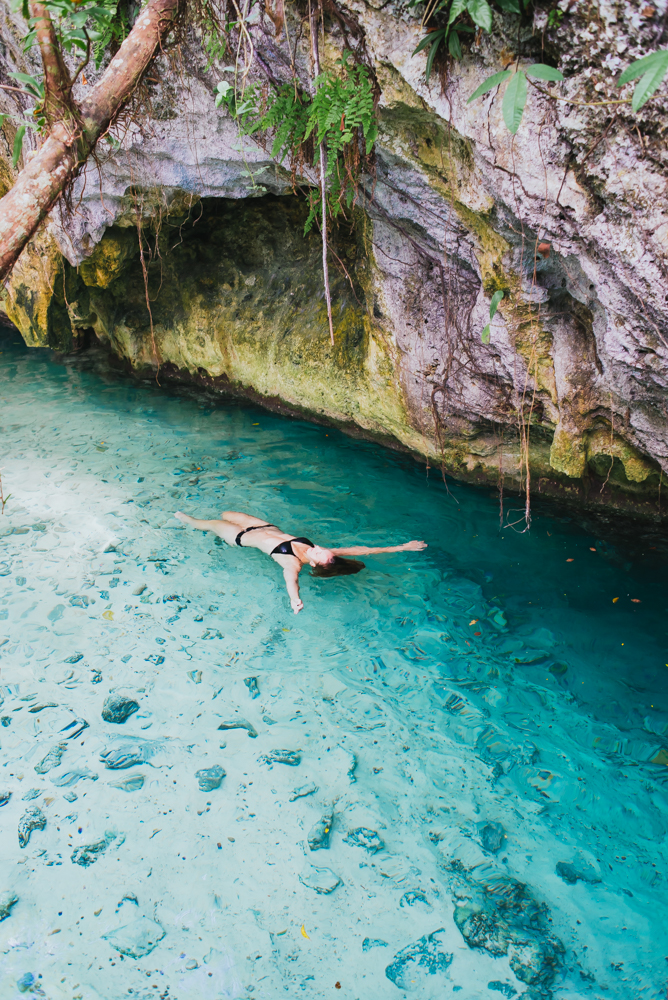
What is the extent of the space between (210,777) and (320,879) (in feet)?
2.89

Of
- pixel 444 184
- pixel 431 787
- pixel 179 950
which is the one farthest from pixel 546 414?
pixel 179 950

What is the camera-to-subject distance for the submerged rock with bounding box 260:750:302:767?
3770mm

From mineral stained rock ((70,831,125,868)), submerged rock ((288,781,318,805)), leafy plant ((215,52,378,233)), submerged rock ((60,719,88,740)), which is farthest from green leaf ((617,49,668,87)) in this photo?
submerged rock ((60,719,88,740))

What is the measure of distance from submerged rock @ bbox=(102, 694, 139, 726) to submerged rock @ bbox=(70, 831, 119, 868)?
2.57ft

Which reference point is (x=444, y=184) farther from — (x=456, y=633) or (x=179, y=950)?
(x=179, y=950)

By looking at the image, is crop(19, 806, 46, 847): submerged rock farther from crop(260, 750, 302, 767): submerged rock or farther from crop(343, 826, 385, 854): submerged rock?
crop(343, 826, 385, 854): submerged rock

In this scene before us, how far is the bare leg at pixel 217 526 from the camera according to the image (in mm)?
5707

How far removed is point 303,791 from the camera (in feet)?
11.8

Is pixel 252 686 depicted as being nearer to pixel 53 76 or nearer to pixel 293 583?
pixel 293 583

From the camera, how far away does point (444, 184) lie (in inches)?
176

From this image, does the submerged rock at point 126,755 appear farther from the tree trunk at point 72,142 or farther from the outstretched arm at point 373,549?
the tree trunk at point 72,142

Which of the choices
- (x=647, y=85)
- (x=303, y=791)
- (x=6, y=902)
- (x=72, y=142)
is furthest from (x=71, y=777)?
(x=647, y=85)

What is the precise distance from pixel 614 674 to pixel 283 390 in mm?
5131

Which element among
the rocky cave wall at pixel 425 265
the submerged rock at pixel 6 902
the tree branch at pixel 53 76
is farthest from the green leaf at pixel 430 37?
the submerged rock at pixel 6 902
